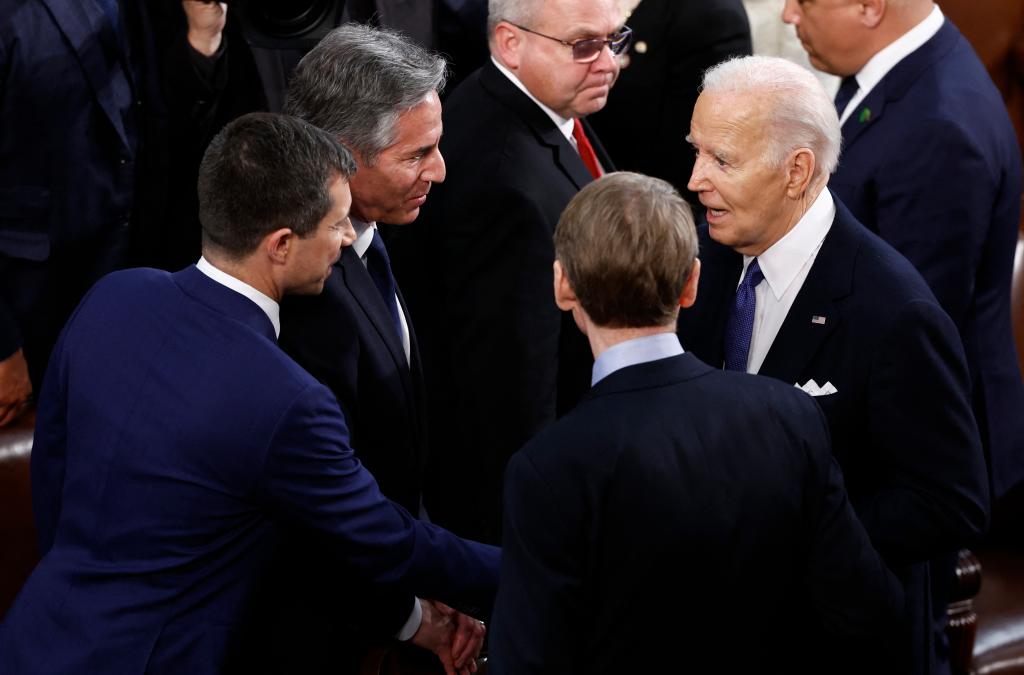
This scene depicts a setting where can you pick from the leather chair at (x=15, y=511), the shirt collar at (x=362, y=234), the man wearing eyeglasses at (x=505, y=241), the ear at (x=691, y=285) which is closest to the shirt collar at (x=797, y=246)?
the ear at (x=691, y=285)

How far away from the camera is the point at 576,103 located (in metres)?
2.92

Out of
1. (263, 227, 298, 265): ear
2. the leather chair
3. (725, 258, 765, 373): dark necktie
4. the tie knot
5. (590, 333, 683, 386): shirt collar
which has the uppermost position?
(590, 333, 683, 386): shirt collar

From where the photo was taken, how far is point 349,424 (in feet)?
7.41

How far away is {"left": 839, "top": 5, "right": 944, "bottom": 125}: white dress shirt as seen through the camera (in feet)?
9.84

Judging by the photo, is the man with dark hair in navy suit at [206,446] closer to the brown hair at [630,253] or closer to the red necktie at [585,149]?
the brown hair at [630,253]

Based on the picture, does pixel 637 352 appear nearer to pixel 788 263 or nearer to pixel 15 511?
pixel 788 263

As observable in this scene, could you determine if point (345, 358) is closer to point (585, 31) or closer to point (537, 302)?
point (537, 302)

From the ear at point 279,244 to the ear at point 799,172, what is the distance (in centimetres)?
81

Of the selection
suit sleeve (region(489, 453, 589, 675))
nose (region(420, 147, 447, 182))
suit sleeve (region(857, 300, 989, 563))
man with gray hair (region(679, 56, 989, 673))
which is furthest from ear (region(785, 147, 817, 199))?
suit sleeve (region(489, 453, 589, 675))

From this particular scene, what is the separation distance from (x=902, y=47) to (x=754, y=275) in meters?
1.00

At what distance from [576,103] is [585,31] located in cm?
16

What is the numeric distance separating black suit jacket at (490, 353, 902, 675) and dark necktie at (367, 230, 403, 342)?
84cm

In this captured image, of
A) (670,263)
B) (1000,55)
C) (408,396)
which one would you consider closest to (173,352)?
(408,396)

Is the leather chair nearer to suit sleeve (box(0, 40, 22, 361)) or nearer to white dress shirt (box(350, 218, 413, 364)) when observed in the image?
suit sleeve (box(0, 40, 22, 361))
